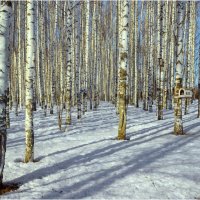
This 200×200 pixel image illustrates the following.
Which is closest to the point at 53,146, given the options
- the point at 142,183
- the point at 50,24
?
the point at 142,183

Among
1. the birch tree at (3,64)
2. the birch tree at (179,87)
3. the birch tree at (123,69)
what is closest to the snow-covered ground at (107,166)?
the birch tree at (179,87)

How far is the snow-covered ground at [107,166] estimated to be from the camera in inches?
224

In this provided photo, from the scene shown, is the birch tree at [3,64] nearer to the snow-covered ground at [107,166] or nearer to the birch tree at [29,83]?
the snow-covered ground at [107,166]

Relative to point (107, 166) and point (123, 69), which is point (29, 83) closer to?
point (107, 166)

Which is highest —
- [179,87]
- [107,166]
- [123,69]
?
[123,69]

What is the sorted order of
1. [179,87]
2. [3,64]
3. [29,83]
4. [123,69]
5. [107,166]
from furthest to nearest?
[179,87], [123,69], [29,83], [107,166], [3,64]

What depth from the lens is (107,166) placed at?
7.15 metres

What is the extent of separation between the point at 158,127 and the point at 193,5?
14.9 meters

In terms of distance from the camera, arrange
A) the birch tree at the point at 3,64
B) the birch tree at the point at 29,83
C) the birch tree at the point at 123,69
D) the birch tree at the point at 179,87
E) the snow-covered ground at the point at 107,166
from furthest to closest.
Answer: the birch tree at the point at 179,87
the birch tree at the point at 123,69
the birch tree at the point at 29,83
the birch tree at the point at 3,64
the snow-covered ground at the point at 107,166

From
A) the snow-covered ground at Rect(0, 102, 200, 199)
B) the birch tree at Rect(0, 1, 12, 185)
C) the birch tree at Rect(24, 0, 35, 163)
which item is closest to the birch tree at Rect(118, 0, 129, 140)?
the snow-covered ground at Rect(0, 102, 200, 199)

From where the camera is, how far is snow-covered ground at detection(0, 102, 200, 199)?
569cm

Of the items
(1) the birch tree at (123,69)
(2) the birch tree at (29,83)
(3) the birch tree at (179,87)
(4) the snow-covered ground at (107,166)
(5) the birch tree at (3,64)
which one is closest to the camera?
(4) the snow-covered ground at (107,166)

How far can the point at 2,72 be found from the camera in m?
5.83

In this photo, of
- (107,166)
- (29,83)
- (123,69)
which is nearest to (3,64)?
(29,83)
